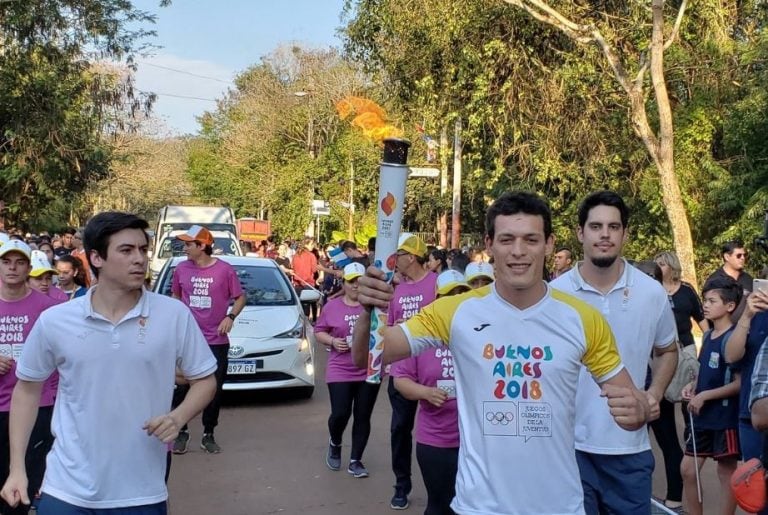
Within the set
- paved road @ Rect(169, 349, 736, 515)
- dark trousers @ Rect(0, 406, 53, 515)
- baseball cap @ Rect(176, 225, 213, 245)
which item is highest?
baseball cap @ Rect(176, 225, 213, 245)

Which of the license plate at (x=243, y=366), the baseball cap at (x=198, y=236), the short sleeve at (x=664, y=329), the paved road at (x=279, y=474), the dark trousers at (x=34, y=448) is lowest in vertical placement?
the paved road at (x=279, y=474)

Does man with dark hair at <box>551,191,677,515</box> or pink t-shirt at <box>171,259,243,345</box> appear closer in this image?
man with dark hair at <box>551,191,677,515</box>

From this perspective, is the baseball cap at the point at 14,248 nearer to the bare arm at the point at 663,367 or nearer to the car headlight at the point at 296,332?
the bare arm at the point at 663,367

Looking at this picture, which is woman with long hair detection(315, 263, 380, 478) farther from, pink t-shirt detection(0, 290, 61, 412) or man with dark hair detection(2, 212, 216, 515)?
man with dark hair detection(2, 212, 216, 515)

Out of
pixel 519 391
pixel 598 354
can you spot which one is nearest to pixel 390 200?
pixel 519 391

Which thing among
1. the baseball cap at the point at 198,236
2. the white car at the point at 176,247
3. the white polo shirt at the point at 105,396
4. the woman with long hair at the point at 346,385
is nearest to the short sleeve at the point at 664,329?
the white polo shirt at the point at 105,396

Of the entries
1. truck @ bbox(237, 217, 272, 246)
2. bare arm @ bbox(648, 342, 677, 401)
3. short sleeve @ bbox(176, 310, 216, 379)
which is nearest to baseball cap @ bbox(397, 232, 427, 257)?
bare arm @ bbox(648, 342, 677, 401)

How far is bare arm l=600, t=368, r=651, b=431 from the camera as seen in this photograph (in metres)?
3.14

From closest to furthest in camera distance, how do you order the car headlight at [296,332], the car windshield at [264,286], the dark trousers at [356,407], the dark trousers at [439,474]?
1. the dark trousers at [439,474]
2. the dark trousers at [356,407]
3. the car headlight at [296,332]
4. the car windshield at [264,286]

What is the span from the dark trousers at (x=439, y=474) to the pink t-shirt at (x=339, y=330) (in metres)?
2.42

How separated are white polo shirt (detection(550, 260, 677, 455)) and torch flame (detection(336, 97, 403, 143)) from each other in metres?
1.34

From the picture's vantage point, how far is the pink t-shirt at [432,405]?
520cm

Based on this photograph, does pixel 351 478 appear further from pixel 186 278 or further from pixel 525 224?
pixel 525 224

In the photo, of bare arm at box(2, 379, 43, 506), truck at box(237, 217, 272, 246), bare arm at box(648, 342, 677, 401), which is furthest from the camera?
truck at box(237, 217, 272, 246)
